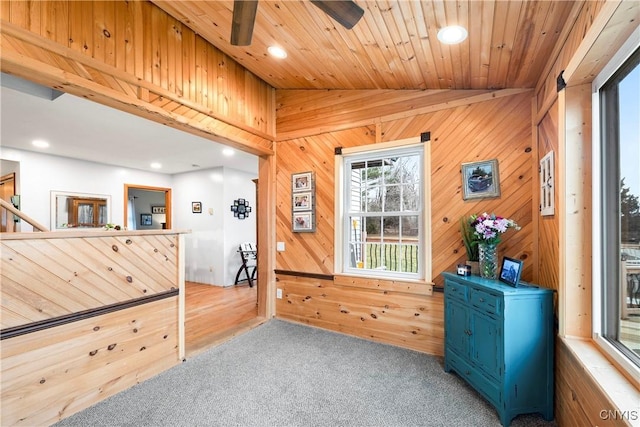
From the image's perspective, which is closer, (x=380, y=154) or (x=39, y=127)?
(x=380, y=154)

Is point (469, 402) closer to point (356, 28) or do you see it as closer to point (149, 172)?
point (356, 28)

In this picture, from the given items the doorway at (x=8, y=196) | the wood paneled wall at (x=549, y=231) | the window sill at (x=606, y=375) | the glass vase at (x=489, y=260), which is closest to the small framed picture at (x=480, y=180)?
the wood paneled wall at (x=549, y=231)

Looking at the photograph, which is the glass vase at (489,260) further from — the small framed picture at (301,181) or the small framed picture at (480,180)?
the small framed picture at (301,181)

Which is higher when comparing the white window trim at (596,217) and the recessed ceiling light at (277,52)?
the recessed ceiling light at (277,52)

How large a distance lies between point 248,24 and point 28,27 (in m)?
1.40

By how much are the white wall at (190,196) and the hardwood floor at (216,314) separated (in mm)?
658

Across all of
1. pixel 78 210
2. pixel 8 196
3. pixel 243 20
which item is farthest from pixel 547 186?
pixel 8 196

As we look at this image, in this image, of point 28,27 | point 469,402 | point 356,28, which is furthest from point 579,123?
point 28,27

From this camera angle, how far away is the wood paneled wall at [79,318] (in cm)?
171

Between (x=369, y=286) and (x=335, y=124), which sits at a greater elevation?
(x=335, y=124)

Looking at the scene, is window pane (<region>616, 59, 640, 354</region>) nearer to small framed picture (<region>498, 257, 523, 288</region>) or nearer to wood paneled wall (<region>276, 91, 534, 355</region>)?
small framed picture (<region>498, 257, 523, 288</region>)

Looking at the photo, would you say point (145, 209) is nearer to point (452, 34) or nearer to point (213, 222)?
point (213, 222)

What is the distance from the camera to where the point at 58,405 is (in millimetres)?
1870

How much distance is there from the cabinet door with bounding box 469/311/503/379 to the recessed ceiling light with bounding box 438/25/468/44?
1948 millimetres
